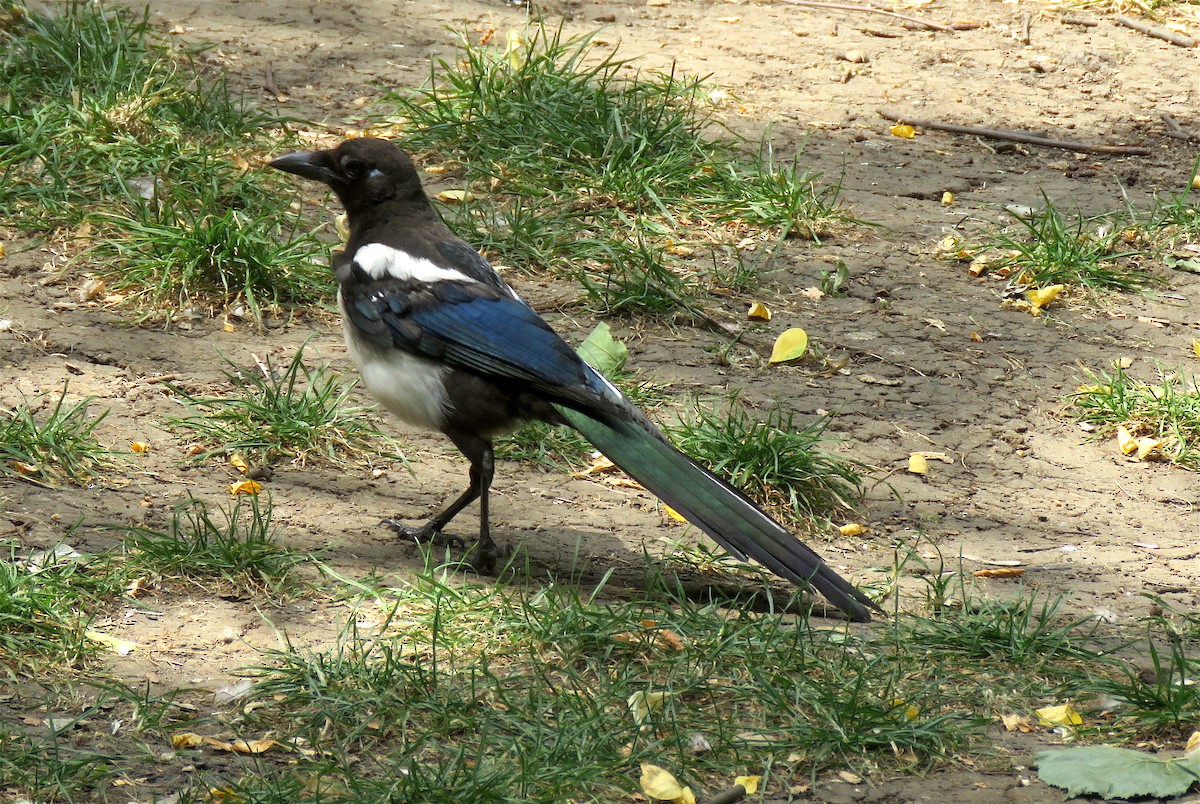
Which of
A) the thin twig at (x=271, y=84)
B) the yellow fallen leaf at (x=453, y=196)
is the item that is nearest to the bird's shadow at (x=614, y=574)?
the yellow fallen leaf at (x=453, y=196)

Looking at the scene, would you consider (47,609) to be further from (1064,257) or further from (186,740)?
(1064,257)

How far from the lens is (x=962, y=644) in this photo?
12.1ft

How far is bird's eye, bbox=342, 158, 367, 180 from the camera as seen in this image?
4520mm

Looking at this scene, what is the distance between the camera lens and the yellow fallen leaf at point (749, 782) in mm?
3066

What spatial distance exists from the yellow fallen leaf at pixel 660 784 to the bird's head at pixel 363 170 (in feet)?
7.34

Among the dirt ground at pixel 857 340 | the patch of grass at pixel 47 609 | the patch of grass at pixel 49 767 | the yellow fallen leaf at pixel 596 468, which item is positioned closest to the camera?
the patch of grass at pixel 49 767

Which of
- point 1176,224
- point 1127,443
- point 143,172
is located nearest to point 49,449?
point 143,172

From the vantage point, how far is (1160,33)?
9.29 meters

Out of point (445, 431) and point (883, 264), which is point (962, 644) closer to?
point (445, 431)

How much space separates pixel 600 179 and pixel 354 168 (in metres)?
2.02

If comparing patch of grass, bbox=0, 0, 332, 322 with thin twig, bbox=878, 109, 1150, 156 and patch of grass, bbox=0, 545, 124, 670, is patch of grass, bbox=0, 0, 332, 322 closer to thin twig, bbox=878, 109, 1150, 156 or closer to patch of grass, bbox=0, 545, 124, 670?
patch of grass, bbox=0, 545, 124, 670

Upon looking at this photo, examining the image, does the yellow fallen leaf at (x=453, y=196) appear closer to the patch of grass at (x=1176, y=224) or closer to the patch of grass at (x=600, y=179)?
the patch of grass at (x=600, y=179)

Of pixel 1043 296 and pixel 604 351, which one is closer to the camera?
pixel 604 351

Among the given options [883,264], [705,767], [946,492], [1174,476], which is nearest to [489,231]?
[883,264]
